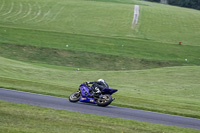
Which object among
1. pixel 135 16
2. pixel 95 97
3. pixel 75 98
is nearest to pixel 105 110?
pixel 95 97

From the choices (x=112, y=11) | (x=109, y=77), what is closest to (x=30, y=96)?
(x=109, y=77)

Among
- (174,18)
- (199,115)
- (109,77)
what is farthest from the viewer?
(174,18)

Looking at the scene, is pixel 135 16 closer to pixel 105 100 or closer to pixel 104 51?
pixel 104 51

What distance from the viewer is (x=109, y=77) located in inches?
1315

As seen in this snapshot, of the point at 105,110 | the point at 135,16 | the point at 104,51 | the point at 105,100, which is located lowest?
the point at 105,110

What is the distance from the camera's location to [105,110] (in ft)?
51.8

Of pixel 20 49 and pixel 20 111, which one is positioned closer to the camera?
pixel 20 111

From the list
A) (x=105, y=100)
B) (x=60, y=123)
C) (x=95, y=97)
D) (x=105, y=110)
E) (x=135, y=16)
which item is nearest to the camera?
(x=60, y=123)

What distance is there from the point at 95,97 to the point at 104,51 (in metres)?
31.7

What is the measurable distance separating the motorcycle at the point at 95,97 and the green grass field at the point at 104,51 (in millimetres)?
1820

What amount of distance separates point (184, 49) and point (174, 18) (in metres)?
24.0

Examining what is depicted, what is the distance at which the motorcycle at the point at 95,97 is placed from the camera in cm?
1672

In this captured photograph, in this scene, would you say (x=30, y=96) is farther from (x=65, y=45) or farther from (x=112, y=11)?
(x=112, y=11)

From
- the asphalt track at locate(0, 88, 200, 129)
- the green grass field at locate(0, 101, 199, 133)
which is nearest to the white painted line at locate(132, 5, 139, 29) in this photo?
the asphalt track at locate(0, 88, 200, 129)
